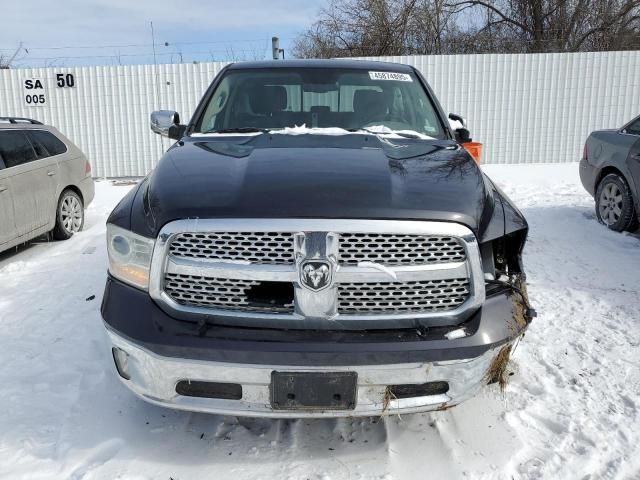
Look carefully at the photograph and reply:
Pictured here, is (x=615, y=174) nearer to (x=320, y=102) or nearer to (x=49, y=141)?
(x=320, y=102)

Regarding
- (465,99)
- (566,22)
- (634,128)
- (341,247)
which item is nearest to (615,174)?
(634,128)

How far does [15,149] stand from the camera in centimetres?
589

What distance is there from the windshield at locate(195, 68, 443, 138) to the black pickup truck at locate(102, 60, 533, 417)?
127cm

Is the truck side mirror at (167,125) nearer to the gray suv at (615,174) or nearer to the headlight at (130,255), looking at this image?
the headlight at (130,255)

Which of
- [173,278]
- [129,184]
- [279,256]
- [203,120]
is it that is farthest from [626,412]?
[129,184]

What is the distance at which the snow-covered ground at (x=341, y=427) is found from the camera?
2.27 m

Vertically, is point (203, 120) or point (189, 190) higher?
point (203, 120)

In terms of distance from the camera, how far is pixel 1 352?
343cm

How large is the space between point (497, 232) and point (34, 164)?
566cm

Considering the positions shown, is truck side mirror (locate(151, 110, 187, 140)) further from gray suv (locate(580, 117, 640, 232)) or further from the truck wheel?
gray suv (locate(580, 117, 640, 232))

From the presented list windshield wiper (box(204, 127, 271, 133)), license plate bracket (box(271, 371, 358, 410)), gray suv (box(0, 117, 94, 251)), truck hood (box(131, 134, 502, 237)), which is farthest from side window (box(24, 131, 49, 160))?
license plate bracket (box(271, 371, 358, 410))

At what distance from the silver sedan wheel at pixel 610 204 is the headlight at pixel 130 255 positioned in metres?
5.68

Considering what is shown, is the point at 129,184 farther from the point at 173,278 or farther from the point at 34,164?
the point at 173,278

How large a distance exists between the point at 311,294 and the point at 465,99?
1188cm
